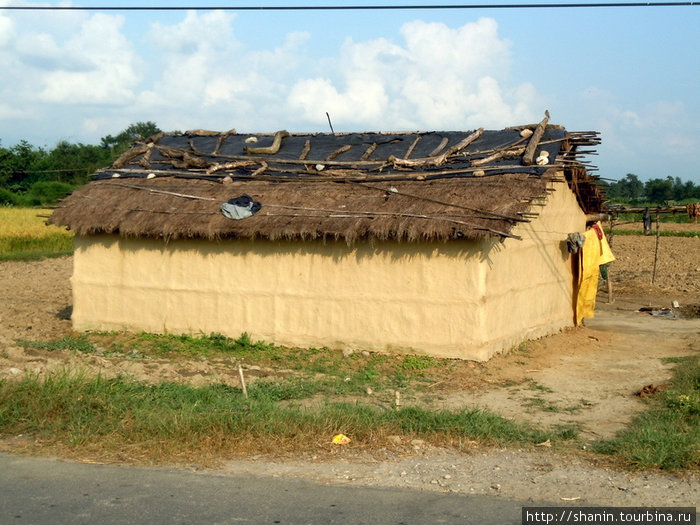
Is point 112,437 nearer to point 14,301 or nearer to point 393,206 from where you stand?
point 393,206

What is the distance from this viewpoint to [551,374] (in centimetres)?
1079

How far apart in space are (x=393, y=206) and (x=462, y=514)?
677 centimetres

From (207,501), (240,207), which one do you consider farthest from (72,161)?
(207,501)

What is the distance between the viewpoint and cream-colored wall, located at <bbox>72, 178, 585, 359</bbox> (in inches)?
437

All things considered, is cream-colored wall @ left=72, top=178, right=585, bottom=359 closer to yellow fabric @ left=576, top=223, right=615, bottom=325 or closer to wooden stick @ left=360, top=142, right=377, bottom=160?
yellow fabric @ left=576, top=223, right=615, bottom=325

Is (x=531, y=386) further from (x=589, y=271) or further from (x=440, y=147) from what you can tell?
(x=589, y=271)

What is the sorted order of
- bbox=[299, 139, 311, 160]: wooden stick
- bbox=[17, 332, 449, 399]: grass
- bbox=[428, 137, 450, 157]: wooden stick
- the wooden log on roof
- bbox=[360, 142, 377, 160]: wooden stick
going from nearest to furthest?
bbox=[17, 332, 449, 399]: grass
the wooden log on roof
bbox=[428, 137, 450, 157]: wooden stick
bbox=[360, 142, 377, 160]: wooden stick
bbox=[299, 139, 311, 160]: wooden stick

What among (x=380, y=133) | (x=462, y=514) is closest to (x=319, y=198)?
(x=380, y=133)

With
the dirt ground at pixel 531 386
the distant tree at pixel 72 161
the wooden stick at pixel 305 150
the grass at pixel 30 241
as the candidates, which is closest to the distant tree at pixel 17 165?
the distant tree at pixel 72 161

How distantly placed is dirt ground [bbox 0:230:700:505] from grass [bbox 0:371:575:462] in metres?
0.28

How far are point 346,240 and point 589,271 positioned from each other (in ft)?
18.8

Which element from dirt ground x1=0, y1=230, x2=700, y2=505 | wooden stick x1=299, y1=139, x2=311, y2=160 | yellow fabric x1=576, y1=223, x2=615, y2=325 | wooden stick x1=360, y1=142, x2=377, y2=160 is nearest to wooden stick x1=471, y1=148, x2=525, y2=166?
wooden stick x1=360, y1=142, x2=377, y2=160

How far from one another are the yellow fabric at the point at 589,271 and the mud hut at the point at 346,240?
226 millimetres

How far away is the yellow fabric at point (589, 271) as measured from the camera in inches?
576
